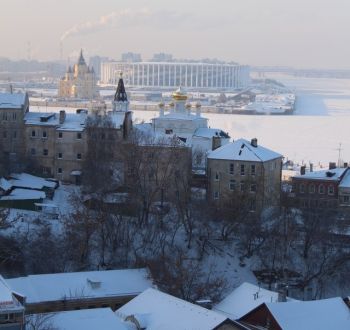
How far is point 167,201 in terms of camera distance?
3656 cm

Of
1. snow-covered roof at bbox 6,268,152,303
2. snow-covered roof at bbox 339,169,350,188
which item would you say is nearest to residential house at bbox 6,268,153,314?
snow-covered roof at bbox 6,268,152,303

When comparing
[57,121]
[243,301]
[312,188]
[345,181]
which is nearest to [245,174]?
[312,188]

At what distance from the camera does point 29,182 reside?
3862cm

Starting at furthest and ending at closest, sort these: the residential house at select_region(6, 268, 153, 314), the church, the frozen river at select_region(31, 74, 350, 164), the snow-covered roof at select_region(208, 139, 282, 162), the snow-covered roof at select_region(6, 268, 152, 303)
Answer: the church < the frozen river at select_region(31, 74, 350, 164) < the snow-covered roof at select_region(208, 139, 282, 162) < the snow-covered roof at select_region(6, 268, 152, 303) < the residential house at select_region(6, 268, 153, 314)

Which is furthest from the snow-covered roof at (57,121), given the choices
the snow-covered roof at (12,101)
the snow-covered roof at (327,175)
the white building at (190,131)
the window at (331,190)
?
the window at (331,190)

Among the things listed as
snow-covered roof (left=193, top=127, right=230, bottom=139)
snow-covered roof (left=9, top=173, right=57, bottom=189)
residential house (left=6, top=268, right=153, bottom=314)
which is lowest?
residential house (left=6, top=268, right=153, bottom=314)

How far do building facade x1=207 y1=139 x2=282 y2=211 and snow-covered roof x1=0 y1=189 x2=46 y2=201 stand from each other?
679cm

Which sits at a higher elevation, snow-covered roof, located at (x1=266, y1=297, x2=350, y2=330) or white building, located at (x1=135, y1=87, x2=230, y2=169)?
white building, located at (x1=135, y1=87, x2=230, y2=169)

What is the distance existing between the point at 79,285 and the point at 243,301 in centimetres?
525

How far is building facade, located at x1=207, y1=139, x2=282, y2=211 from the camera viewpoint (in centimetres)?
3669

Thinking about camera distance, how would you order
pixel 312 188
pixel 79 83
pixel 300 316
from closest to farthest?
pixel 300 316 < pixel 312 188 < pixel 79 83

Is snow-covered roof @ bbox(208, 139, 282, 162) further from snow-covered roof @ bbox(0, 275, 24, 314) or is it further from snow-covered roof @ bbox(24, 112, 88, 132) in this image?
snow-covered roof @ bbox(0, 275, 24, 314)

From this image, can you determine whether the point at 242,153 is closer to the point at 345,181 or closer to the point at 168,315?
the point at 345,181

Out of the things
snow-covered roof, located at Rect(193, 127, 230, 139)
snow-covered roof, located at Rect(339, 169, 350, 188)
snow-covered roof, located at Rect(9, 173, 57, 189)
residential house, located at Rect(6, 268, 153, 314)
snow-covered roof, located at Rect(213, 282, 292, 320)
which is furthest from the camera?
snow-covered roof, located at Rect(193, 127, 230, 139)
